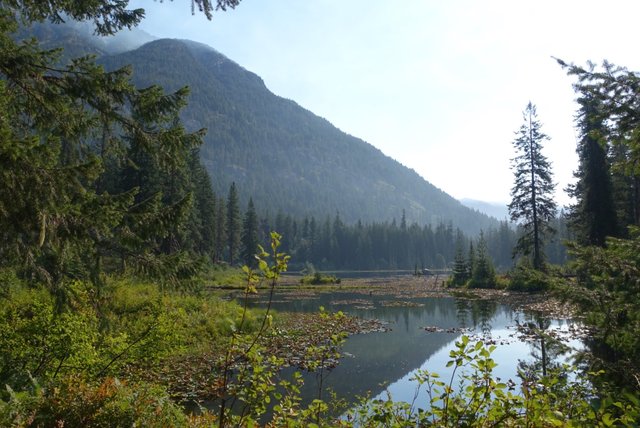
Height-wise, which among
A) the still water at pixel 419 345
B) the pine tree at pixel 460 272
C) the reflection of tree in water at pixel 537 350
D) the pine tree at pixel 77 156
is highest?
the pine tree at pixel 77 156

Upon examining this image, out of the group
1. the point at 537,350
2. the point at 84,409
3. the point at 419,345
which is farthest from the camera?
the point at 419,345

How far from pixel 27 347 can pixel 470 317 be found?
20949 mm

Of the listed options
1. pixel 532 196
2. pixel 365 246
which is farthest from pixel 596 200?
pixel 365 246

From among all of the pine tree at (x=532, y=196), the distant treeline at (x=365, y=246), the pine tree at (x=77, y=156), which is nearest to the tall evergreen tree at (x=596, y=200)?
the pine tree at (x=532, y=196)

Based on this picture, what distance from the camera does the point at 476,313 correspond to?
24.5m

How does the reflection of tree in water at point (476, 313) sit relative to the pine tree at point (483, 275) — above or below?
below

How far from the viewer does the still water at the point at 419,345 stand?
11143 millimetres

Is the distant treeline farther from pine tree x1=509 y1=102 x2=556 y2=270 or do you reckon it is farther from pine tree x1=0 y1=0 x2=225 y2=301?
pine tree x1=0 y1=0 x2=225 y2=301

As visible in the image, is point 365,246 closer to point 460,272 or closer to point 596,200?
point 460,272

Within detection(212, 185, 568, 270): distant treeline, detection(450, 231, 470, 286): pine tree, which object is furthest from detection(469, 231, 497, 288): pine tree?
detection(212, 185, 568, 270): distant treeline

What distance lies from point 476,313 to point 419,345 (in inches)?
381

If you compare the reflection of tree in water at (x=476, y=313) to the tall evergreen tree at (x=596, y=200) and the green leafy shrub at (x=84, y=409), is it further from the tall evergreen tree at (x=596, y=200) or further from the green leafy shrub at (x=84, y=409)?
the green leafy shrub at (x=84, y=409)

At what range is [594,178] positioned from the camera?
28375mm

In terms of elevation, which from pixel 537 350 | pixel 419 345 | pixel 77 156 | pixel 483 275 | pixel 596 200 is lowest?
pixel 419 345
